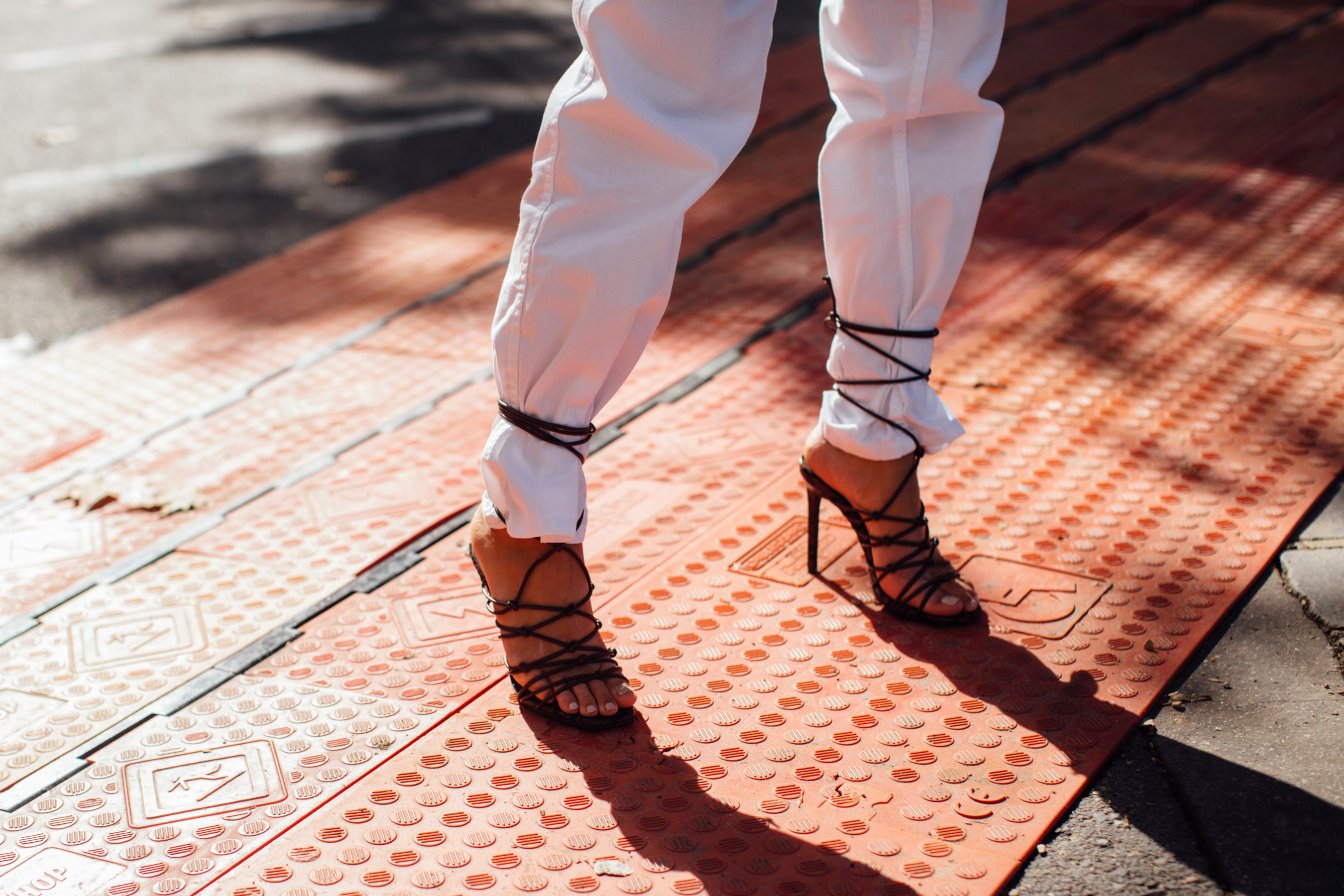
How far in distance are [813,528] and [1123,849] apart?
2.42 ft

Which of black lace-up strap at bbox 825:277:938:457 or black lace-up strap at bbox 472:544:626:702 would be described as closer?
black lace-up strap at bbox 472:544:626:702

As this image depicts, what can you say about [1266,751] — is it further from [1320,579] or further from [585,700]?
[585,700]

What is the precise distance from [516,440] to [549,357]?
115 millimetres

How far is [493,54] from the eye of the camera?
6520mm

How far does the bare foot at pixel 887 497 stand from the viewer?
1.84 m

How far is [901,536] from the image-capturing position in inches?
73.8

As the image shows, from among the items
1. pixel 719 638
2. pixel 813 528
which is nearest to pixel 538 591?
pixel 719 638

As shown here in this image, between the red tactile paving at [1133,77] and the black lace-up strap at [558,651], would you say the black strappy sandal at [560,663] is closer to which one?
the black lace-up strap at [558,651]

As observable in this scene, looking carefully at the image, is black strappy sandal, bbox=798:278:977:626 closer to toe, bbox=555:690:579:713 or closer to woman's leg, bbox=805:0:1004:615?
woman's leg, bbox=805:0:1004:615

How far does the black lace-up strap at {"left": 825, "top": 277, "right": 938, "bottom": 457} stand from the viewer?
1.84 metres

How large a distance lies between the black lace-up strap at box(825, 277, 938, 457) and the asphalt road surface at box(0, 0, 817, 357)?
2400mm

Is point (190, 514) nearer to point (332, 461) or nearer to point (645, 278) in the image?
point (332, 461)

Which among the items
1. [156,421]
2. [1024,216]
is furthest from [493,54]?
[156,421]

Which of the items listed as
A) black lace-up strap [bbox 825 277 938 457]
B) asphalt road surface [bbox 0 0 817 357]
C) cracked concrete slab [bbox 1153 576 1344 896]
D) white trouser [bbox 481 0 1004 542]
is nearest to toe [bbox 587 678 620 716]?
white trouser [bbox 481 0 1004 542]
